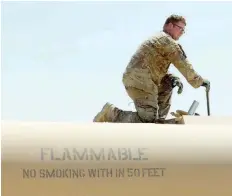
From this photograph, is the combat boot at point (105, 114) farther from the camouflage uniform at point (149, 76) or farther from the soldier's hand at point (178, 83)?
the soldier's hand at point (178, 83)

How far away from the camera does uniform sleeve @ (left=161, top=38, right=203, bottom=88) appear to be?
5.09 m

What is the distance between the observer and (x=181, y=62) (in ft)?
16.7

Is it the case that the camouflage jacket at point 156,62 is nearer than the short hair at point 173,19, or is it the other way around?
the camouflage jacket at point 156,62

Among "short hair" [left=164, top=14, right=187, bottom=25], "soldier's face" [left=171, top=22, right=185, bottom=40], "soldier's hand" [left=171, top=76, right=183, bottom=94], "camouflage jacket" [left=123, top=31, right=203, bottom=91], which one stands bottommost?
"soldier's hand" [left=171, top=76, right=183, bottom=94]

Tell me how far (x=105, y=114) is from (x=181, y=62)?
0.92 m

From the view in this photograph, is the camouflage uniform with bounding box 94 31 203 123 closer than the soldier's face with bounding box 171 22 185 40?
Yes

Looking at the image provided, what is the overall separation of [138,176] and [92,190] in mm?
374

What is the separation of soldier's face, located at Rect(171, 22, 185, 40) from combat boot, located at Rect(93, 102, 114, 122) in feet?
3.41

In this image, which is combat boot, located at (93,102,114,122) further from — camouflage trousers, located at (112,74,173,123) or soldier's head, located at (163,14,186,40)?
soldier's head, located at (163,14,186,40)

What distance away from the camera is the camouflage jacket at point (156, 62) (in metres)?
5.10

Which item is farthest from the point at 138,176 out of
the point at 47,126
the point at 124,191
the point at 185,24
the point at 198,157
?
the point at 185,24

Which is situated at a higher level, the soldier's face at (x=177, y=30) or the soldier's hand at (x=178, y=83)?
the soldier's face at (x=177, y=30)

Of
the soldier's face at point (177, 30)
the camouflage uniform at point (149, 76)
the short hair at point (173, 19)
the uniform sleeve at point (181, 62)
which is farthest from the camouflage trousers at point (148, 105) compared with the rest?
the short hair at point (173, 19)

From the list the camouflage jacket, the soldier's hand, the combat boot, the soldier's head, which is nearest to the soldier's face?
the soldier's head
